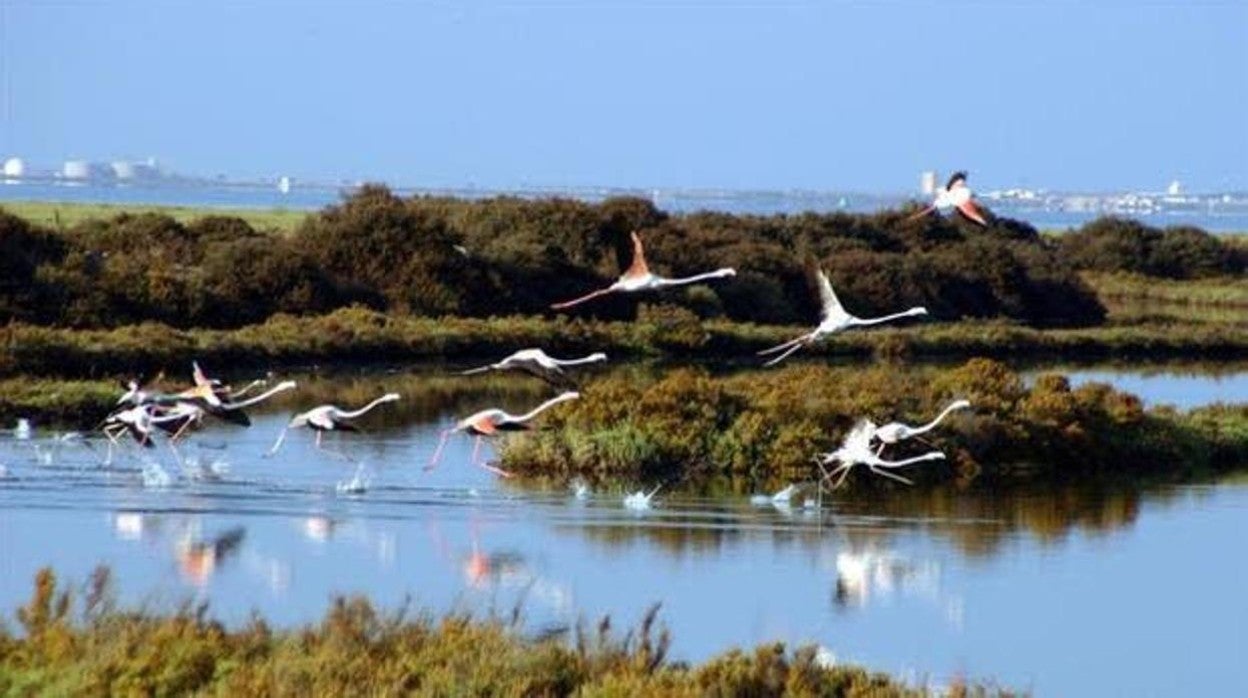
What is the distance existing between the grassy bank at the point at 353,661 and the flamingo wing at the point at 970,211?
2595 millimetres

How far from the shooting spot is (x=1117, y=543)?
24844 mm

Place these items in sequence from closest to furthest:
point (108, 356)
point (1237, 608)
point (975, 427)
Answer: point (1237, 608)
point (975, 427)
point (108, 356)

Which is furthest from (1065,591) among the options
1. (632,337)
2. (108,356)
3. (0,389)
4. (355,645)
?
(632,337)

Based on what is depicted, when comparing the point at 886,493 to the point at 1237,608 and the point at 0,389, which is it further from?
the point at 0,389

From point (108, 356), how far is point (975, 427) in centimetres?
1198

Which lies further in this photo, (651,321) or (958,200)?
(651,321)

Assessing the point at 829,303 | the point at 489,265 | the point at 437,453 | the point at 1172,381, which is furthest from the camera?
the point at 489,265

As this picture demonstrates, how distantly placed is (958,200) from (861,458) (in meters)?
9.81

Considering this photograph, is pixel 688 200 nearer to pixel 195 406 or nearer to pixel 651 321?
pixel 651 321

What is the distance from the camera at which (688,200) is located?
57781mm

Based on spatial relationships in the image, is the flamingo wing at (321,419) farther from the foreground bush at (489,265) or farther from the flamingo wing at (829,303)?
the foreground bush at (489,265)

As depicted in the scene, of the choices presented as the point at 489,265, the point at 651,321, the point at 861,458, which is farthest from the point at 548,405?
the point at 489,265

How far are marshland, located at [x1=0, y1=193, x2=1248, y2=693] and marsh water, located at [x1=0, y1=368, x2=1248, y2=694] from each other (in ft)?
0.21

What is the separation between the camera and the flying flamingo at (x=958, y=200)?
14898 millimetres
